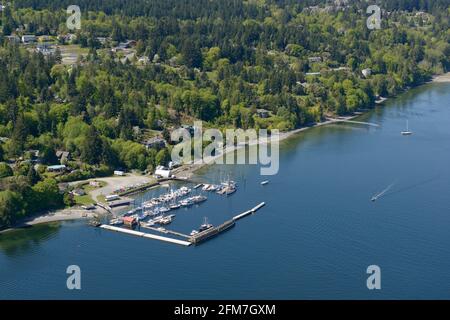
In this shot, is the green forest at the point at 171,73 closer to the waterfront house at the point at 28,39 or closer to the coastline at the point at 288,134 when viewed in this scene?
the coastline at the point at 288,134

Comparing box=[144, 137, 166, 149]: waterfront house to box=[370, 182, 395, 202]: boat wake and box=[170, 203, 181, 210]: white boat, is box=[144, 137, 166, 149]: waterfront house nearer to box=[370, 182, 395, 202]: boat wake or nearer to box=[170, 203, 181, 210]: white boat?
box=[170, 203, 181, 210]: white boat

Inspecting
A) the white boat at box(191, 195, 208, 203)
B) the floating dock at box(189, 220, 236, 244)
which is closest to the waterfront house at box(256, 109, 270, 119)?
the white boat at box(191, 195, 208, 203)

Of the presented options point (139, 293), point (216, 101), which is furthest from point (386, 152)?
point (139, 293)

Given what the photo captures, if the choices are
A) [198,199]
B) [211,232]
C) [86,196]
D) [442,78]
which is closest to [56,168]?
[86,196]

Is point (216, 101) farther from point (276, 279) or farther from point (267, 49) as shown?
point (276, 279)

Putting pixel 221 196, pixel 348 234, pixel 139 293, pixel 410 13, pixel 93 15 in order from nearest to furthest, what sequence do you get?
1. pixel 139 293
2. pixel 348 234
3. pixel 221 196
4. pixel 93 15
5. pixel 410 13

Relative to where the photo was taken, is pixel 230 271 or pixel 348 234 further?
pixel 348 234
